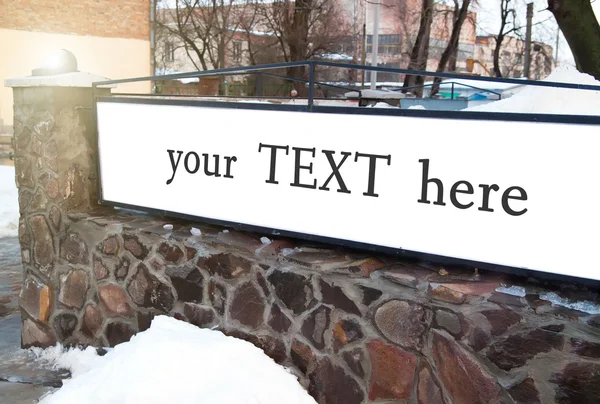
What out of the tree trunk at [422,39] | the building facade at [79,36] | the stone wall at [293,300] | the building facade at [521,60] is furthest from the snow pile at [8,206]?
the building facade at [521,60]

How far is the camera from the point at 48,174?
4328 millimetres

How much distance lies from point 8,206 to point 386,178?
766 cm

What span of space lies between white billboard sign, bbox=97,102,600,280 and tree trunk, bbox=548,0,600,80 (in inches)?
183

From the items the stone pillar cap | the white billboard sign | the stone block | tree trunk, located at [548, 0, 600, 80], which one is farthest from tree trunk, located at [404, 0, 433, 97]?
the stone block

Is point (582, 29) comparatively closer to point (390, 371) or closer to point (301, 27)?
point (390, 371)

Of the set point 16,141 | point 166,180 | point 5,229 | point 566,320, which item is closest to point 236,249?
point 166,180

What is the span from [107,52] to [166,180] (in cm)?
2113

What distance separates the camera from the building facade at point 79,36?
842 inches

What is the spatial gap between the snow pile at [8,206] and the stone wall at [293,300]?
3.90 m

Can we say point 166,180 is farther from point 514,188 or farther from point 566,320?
point 566,320

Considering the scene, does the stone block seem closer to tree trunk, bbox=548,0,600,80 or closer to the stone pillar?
the stone pillar

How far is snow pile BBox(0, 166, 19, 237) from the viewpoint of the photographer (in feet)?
26.4

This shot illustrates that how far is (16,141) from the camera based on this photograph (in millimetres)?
4516

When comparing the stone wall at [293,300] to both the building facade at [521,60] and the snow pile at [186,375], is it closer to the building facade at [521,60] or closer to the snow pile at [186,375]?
the snow pile at [186,375]
